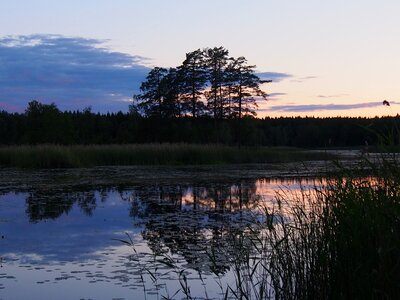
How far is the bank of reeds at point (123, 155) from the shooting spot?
24.3 metres

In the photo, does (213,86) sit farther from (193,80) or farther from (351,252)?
(351,252)

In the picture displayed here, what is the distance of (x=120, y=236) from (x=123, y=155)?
18.5 m

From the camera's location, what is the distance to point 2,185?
53.1 ft

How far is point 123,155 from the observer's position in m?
26.6

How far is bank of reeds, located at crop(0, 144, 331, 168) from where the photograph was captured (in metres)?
24.3

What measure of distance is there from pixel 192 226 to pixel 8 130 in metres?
77.2

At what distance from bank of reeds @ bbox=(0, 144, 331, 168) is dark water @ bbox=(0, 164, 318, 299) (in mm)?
7900

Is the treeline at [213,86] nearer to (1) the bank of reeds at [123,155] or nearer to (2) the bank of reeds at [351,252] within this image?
(1) the bank of reeds at [123,155]

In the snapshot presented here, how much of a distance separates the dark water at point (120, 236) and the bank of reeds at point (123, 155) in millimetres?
7900

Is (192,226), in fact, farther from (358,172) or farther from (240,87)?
(240,87)

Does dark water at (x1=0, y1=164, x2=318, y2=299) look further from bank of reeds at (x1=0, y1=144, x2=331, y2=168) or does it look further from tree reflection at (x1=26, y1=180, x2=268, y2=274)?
bank of reeds at (x1=0, y1=144, x2=331, y2=168)

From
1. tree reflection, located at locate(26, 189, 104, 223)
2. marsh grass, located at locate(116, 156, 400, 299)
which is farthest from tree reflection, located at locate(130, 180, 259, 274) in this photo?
tree reflection, located at locate(26, 189, 104, 223)

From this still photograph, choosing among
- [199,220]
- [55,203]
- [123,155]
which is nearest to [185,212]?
[199,220]

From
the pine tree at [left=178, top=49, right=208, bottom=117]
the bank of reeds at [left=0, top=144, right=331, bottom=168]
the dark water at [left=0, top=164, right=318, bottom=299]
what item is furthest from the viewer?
the pine tree at [left=178, top=49, right=208, bottom=117]
